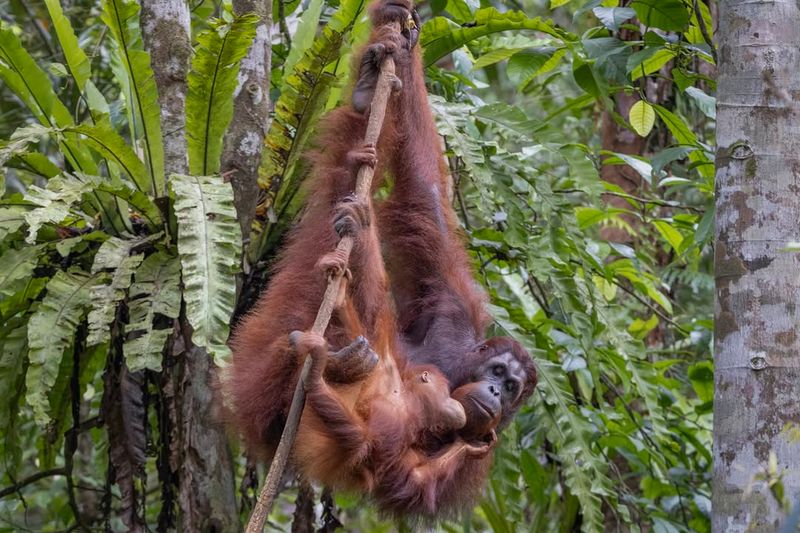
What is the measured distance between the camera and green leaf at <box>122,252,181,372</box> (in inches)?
127

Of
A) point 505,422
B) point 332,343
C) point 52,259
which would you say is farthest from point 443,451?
point 52,259

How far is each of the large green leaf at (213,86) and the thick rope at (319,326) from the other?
51cm

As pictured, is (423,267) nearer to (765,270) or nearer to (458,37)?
(458,37)

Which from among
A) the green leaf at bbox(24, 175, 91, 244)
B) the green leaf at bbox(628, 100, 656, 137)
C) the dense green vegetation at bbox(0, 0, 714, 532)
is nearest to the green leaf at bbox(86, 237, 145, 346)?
the dense green vegetation at bbox(0, 0, 714, 532)

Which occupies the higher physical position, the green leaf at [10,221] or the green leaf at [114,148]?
the green leaf at [114,148]

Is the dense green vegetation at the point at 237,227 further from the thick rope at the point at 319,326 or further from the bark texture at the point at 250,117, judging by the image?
the thick rope at the point at 319,326

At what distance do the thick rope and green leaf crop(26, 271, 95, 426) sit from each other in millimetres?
867

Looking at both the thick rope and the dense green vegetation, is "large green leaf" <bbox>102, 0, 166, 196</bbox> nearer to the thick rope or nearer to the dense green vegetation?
the dense green vegetation

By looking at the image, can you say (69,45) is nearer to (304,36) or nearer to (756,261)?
(304,36)

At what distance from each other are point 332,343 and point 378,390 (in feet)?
0.89

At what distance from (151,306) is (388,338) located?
836 mm

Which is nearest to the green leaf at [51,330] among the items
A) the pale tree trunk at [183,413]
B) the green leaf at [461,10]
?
the pale tree trunk at [183,413]

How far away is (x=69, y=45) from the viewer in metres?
3.77

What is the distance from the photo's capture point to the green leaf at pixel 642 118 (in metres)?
4.00
